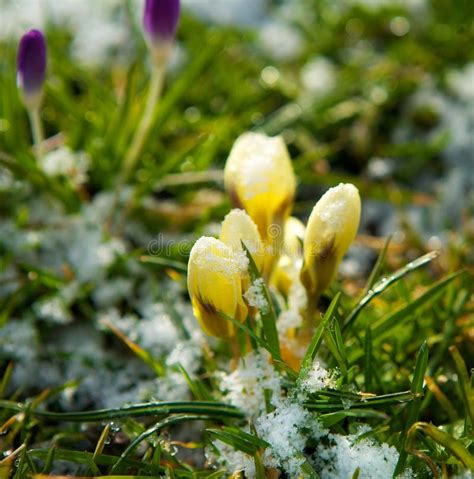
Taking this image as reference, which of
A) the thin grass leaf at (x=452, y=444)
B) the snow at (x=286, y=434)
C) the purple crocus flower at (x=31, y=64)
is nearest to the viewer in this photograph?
the thin grass leaf at (x=452, y=444)

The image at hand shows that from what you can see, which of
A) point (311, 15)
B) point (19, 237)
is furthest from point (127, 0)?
point (19, 237)

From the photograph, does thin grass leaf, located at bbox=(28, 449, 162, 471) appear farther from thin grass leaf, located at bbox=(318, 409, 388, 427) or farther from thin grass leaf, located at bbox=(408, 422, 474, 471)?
thin grass leaf, located at bbox=(408, 422, 474, 471)

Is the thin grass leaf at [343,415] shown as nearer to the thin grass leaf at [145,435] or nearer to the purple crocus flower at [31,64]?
the thin grass leaf at [145,435]

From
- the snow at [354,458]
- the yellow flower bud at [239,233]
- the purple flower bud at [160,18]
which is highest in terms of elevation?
the purple flower bud at [160,18]

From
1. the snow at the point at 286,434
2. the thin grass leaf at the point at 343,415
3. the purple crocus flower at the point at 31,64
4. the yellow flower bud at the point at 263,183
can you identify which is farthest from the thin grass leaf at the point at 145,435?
the purple crocus flower at the point at 31,64

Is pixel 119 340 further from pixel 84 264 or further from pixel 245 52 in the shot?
pixel 245 52
